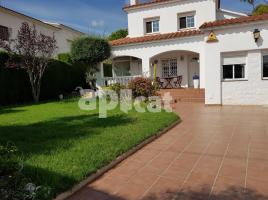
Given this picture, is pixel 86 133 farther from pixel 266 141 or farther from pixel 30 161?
pixel 266 141

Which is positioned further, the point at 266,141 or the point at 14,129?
the point at 14,129

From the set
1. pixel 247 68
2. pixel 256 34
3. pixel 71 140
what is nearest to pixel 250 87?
pixel 247 68

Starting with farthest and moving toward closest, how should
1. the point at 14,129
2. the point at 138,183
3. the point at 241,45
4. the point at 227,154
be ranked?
the point at 241,45
the point at 14,129
the point at 227,154
the point at 138,183

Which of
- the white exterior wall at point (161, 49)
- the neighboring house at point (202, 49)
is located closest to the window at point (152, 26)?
the neighboring house at point (202, 49)

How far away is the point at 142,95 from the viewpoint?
15.6m

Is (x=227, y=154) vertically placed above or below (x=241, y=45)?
below

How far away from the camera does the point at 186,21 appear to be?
2298cm

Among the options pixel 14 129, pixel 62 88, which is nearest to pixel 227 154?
pixel 14 129

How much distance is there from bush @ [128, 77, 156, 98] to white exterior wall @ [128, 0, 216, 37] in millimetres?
9290

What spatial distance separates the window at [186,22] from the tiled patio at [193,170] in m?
15.8

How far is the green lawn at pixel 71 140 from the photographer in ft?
→ 16.2

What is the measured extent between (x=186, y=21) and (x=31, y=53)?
12.8 metres

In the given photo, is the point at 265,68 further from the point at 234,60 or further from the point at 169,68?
the point at 169,68

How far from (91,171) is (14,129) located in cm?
475
